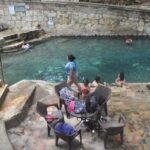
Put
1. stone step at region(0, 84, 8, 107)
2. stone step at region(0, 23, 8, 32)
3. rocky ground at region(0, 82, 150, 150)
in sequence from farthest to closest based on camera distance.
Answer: stone step at region(0, 23, 8, 32) → stone step at region(0, 84, 8, 107) → rocky ground at region(0, 82, 150, 150)

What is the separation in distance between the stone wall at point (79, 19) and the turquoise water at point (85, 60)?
0.77 m

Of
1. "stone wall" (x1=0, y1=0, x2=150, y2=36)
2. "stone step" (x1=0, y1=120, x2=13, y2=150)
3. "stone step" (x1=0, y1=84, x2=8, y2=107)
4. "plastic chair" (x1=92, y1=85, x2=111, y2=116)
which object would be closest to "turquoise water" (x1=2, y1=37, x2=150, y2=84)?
"stone wall" (x1=0, y1=0, x2=150, y2=36)

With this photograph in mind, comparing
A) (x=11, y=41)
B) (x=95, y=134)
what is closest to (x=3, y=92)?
(x=95, y=134)

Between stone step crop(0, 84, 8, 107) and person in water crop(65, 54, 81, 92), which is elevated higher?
person in water crop(65, 54, 81, 92)

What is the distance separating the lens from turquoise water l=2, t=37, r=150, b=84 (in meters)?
23.2

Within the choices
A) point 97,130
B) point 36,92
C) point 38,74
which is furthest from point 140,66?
point 97,130

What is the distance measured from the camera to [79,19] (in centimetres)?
2894

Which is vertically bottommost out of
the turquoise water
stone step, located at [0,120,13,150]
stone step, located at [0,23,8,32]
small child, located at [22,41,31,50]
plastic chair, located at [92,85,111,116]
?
the turquoise water

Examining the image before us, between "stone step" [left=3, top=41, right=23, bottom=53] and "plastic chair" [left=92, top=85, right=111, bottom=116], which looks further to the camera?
"stone step" [left=3, top=41, right=23, bottom=53]

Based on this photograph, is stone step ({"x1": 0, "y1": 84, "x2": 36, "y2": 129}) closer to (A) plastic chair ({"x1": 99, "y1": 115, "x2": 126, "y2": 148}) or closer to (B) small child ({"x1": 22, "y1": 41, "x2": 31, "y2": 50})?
(A) plastic chair ({"x1": 99, "y1": 115, "x2": 126, "y2": 148})

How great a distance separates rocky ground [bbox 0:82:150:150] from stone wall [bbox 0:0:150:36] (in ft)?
42.1

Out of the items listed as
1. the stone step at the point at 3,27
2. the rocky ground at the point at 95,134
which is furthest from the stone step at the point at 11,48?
the rocky ground at the point at 95,134

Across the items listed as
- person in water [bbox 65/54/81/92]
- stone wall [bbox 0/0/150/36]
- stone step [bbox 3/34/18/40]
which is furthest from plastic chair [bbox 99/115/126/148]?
stone step [bbox 3/34/18/40]

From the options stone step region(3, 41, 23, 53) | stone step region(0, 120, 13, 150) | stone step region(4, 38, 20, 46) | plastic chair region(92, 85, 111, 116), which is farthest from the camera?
stone step region(4, 38, 20, 46)
